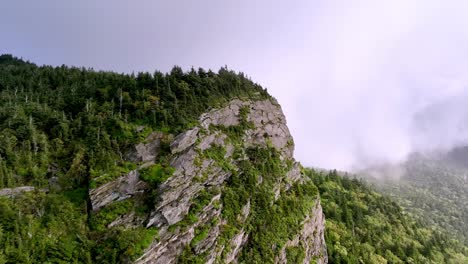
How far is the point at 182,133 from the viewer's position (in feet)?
146

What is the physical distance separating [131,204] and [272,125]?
3655 cm

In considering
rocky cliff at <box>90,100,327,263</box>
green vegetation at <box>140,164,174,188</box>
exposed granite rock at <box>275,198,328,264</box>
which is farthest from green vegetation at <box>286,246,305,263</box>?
green vegetation at <box>140,164,174,188</box>

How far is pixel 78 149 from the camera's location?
127 ft

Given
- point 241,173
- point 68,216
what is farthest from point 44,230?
point 241,173

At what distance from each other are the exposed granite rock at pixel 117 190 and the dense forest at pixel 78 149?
2.59 ft

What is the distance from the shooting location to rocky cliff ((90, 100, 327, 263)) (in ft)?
113

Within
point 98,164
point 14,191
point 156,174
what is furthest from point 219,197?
point 14,191

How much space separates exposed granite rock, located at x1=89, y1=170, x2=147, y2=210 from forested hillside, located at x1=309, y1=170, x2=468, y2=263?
48.2 m

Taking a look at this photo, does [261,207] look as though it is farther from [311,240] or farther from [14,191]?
[14,191]

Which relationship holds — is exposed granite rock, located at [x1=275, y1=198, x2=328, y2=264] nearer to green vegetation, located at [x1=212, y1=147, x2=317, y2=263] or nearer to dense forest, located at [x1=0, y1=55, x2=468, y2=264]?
green vegetation, located at [x1=212, y1=147, x2=317, y2=263]

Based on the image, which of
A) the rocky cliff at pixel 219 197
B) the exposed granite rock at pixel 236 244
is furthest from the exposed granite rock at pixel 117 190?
the exposed granite rock at pixel 236 244

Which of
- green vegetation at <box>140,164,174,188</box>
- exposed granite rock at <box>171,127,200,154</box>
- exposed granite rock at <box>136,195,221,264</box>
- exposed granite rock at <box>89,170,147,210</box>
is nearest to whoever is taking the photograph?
exposed granite rock at <box>136,195,221,264</box>

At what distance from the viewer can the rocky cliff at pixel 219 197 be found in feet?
113

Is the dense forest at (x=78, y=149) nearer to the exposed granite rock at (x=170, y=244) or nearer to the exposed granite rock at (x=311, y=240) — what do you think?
the exposed granite rock at (x=170, y=244)
